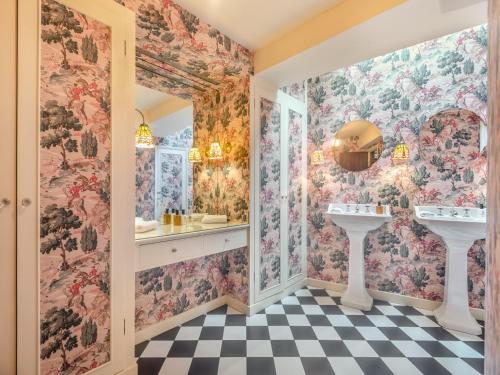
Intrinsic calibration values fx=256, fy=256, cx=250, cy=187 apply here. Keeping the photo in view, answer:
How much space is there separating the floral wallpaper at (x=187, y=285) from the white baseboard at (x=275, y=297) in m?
0.12

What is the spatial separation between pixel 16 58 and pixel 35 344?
4.28 feet

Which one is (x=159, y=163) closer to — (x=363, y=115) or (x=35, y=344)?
(x=35, y=344)

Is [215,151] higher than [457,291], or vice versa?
[215,151]

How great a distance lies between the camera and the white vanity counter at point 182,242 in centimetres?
169

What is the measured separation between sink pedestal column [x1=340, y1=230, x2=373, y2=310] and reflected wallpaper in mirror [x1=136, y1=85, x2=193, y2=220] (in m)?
1.76

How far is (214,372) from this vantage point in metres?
1.63

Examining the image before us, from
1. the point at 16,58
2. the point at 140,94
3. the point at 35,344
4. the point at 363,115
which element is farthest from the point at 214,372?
the point at 363,115

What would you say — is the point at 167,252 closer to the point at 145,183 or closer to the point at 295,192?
the point at 145,183

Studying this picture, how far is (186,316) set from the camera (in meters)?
2.27

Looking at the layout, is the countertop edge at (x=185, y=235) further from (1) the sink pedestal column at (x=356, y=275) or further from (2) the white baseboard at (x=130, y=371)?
(1) the sink pedestal column at (x=356, y=275)

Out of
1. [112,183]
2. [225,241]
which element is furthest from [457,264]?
[112,183]

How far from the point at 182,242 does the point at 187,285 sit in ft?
2.06

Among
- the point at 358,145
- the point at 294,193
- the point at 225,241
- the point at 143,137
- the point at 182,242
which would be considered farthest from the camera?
the point at 294,193

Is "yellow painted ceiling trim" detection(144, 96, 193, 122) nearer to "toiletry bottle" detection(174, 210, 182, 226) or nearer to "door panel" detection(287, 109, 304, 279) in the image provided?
"toiletry bottle" detection(174, 210, 182, 226)
